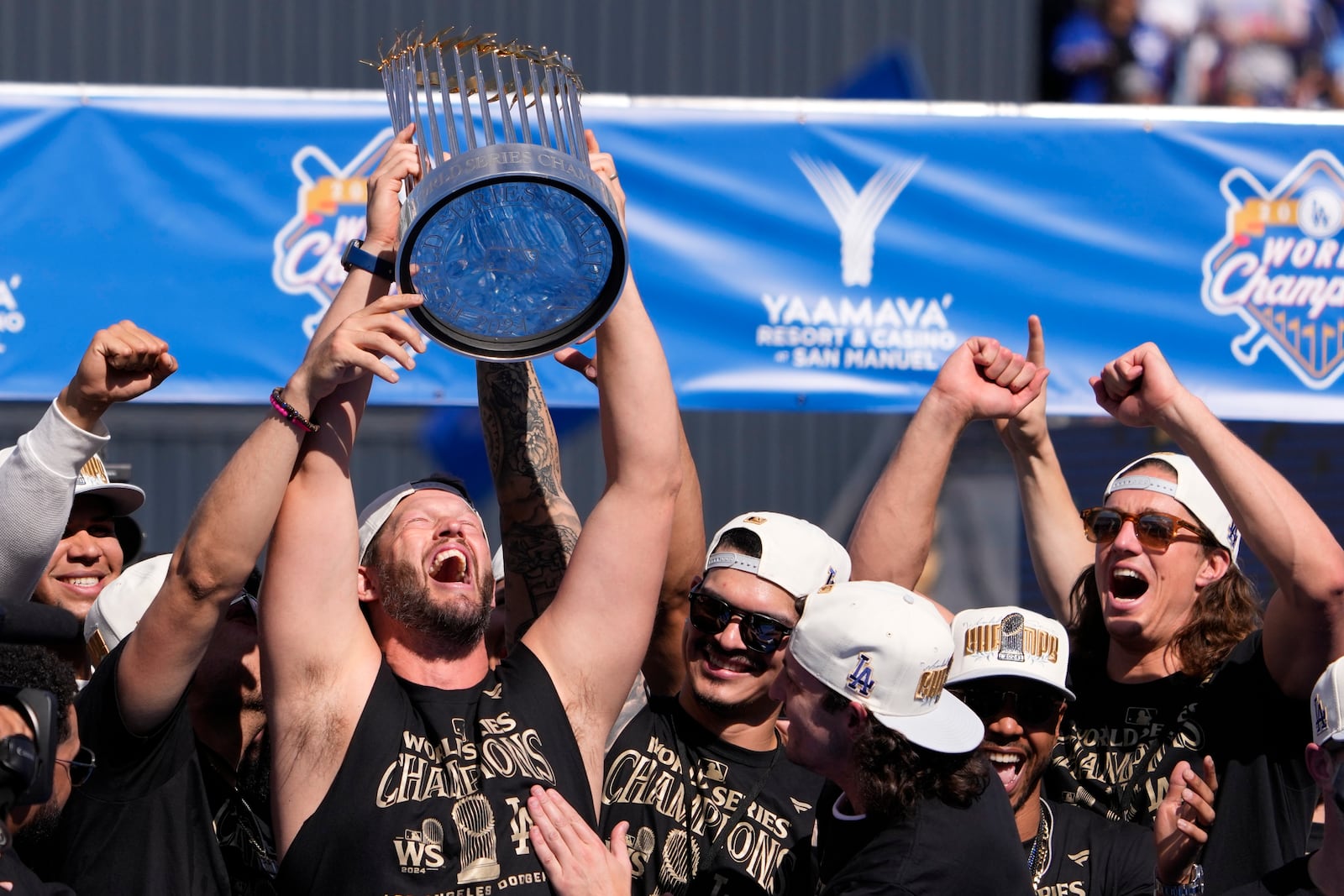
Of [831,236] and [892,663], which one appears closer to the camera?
[892,663]

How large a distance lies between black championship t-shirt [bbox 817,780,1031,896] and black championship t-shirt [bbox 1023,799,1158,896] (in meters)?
0.54

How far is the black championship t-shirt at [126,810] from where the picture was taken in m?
3.14

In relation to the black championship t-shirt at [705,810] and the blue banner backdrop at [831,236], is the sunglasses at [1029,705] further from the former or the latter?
the blue banner backdrop at [831,236]

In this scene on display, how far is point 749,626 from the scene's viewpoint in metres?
3.65

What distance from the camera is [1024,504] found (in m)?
4.70

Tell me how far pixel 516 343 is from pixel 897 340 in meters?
2.32

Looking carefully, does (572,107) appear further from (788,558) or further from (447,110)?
(788,558)

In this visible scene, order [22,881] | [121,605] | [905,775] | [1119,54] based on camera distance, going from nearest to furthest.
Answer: [22,881] → [905,775] → [121,605] → [1119,54]

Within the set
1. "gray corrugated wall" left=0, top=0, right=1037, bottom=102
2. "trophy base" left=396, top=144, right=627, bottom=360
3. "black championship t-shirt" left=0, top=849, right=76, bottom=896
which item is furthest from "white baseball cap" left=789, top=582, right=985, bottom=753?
"gray corrugated wall" left=0, top=0, right=1037, bottom=102

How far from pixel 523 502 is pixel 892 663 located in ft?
3.87

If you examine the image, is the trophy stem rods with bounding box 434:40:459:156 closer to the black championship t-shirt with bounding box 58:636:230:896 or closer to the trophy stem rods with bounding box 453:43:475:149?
the trophy stem rods with bounding box 453:43:475:149

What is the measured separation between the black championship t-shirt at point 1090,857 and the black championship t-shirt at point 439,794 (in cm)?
109

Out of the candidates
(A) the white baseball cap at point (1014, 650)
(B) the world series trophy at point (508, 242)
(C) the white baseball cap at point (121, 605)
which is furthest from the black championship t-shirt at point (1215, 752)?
(C) the white baseball cap at point (121, 605)

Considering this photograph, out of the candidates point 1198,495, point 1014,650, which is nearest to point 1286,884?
point 1014,650
